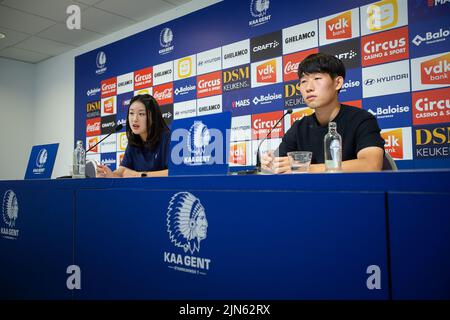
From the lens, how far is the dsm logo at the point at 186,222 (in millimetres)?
884

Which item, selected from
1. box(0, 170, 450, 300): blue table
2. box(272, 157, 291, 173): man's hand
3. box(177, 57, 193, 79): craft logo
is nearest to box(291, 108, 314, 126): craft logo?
box(177, 57, 193, 79): craft logo

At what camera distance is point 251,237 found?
0.80 metres

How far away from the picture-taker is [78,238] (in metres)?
1.18

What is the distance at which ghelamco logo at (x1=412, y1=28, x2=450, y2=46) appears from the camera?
212 cm

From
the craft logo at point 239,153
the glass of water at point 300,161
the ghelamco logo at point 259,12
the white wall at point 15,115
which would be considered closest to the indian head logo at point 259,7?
the ghelamco logo at point 259,12

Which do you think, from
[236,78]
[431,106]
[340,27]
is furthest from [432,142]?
[236,78]

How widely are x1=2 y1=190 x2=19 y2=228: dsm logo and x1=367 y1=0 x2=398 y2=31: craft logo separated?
2.32 metres

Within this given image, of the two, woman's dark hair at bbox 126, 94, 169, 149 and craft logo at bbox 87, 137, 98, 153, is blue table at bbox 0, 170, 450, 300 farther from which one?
craft logo at bbox 87, 137, 98, 153

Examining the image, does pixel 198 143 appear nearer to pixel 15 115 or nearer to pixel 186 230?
pixel 186 230

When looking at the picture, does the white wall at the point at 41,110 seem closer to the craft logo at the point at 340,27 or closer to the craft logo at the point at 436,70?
the craft logo at the point at 340,27

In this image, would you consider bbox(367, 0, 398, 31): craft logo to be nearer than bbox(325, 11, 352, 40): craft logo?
Yes
